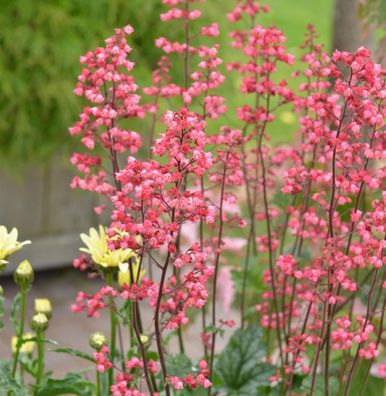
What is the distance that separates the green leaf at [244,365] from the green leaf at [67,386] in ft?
0.70

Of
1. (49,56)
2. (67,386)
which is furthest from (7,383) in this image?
(49,56)

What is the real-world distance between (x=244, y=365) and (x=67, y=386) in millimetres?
288

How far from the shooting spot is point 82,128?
118cm

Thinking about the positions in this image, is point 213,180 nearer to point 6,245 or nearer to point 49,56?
point 6,245

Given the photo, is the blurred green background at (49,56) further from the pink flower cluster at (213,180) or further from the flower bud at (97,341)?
the flower bud at (97,341)

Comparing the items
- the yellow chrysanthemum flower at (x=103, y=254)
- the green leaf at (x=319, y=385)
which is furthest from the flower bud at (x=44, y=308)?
the green leaf at (x=319, y=385)

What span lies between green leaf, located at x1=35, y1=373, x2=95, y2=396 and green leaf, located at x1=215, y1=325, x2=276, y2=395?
0.70ft

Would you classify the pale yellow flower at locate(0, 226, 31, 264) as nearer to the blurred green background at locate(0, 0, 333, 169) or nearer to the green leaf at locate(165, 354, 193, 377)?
the green leaf at locate(165, 354, 193, 377)

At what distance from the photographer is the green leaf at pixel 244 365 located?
1.34 m

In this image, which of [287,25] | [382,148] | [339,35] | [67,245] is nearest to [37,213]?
[67,245]

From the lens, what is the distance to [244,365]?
1.37 m

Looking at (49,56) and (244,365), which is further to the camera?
(49,56)

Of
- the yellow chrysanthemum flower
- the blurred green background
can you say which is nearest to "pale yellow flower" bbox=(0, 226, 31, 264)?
the yellow chrysanthemum flower

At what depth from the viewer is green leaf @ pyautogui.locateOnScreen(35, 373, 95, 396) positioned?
4.08 ft
